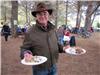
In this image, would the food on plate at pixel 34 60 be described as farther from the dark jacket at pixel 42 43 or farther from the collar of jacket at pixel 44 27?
the collar of jacket at pixel 44 27

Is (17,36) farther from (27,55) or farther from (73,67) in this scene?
(27,55)

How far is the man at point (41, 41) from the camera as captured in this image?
11.8ft

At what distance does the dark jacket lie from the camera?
11.9 ft

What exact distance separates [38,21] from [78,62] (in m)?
6.53

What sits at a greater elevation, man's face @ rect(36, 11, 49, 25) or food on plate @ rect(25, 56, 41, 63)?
man's face @ rect(36, 11, 49, 25)

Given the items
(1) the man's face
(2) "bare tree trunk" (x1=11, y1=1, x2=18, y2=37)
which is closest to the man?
(1) the man's face

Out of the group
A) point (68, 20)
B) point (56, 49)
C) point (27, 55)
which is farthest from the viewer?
point (68, 20)

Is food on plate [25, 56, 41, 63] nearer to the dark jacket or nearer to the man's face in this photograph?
the dark jacket

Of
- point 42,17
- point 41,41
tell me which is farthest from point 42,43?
point 42,17

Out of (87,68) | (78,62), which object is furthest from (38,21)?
(78,62)

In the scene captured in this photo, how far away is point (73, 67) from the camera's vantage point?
29.2 feet

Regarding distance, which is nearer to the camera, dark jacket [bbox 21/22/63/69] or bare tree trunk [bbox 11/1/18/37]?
dark jacket [bbox 21/22/63/69]

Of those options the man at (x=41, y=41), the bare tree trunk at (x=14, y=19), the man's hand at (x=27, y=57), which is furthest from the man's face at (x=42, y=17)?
the bare tree trunk at (x=14, y=19)

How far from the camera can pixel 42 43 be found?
3625 mm
